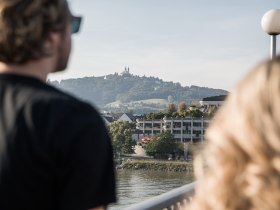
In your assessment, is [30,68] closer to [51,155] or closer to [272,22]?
[51,155]

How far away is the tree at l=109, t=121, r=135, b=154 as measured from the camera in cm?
10006

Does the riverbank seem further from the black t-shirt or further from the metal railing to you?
the black t-shirt

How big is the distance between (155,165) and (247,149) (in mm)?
97705

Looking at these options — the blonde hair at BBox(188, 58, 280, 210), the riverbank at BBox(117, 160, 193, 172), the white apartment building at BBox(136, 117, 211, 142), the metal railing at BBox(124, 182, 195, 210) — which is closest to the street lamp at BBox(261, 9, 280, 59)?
the metal railing at BBox(124, 182, 195, 210)

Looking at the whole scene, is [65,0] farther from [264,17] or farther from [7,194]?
[264,17]

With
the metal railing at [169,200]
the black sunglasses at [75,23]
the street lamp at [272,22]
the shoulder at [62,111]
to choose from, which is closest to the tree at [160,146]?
the street lamp at [272,22]

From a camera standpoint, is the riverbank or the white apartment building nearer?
the riverbank

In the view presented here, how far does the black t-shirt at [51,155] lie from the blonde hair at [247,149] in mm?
345

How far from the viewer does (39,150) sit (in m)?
1.62

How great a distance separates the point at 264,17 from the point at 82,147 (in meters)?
6.34

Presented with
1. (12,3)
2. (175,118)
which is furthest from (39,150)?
(175,118)

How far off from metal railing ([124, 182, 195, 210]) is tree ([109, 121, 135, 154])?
94.1m

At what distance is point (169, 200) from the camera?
12.8 feet

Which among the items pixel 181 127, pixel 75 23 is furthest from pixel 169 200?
pixel 181 127
